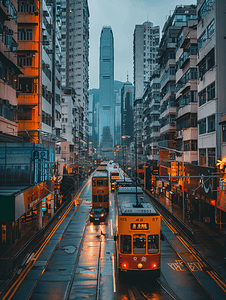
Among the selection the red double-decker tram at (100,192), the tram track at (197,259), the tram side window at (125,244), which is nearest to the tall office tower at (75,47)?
the red double-decker tram at (100,192)

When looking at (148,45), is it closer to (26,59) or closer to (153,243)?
(26,59)

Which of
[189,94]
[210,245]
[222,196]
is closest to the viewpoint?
[210,245]

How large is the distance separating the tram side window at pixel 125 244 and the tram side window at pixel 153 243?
3.56 ft

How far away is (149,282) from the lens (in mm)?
15078

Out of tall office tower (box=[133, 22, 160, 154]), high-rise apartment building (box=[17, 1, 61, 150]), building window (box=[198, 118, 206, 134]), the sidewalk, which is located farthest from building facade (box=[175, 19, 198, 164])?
tall office tower (box=[133, 22, 160, 154])

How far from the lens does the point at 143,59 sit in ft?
456

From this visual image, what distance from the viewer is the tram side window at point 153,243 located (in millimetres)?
14758

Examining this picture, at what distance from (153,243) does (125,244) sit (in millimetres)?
1522

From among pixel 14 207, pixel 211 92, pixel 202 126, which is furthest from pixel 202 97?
pixel 14 207

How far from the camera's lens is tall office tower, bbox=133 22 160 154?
113m

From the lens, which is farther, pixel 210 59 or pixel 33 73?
pixel 33 73

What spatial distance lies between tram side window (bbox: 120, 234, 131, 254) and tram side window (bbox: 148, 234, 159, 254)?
1084mm

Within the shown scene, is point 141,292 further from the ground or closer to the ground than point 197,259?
further from the ground

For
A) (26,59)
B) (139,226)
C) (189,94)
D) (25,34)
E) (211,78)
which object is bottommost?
(139,226)
